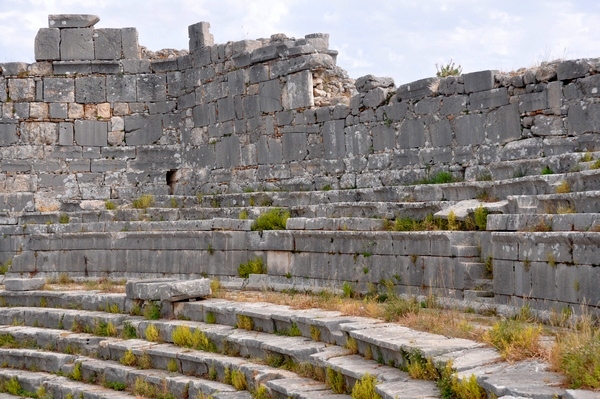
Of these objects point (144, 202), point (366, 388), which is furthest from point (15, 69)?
point (366, 388)

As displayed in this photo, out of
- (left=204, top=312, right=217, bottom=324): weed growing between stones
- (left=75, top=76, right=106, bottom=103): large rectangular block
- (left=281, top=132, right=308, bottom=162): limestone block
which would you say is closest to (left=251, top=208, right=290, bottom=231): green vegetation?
(left=204, top=312, right=217, bottom=324): weed growing between stones

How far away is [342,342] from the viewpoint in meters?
9.48

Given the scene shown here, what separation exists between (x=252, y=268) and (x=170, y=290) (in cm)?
218

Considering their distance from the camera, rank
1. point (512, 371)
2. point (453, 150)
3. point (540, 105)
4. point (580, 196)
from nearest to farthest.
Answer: point (512, 371) < point (580, 196) < point (540, 105) < point (453, 150)

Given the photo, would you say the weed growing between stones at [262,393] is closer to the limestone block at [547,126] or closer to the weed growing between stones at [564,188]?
the weed growing between stones at [564,188]

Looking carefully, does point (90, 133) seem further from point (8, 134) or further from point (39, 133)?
point (8, 134)

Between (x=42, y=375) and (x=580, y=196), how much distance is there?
7.98m

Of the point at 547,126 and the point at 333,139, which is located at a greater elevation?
the point at 333,139

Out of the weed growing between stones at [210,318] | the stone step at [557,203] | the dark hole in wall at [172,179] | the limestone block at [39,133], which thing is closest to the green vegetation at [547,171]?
the stone step at [557,203]

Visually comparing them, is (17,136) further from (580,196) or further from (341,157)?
(580,196)

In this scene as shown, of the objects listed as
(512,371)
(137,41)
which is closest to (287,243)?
(512,371)

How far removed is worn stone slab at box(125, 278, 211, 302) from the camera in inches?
509

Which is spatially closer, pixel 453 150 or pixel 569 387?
pixel 569 387

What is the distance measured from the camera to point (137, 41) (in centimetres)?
2127
